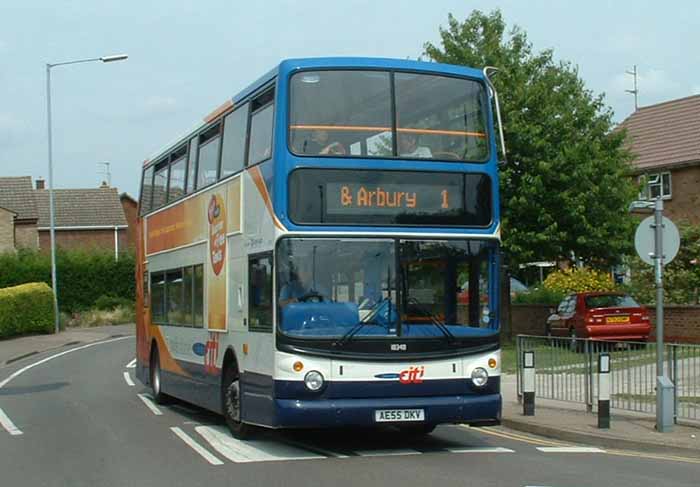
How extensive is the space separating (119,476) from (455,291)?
4.03m

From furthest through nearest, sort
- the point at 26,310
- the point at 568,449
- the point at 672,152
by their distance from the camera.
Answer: the point at 672,152 → the point at 26,310 → the point at 568,449

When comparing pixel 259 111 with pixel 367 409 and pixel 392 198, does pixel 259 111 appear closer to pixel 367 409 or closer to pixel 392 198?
pixel 392 198

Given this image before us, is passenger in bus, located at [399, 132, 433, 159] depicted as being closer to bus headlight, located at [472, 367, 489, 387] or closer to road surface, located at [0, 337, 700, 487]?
bus headlight, located at [472, 367, 489, 387]

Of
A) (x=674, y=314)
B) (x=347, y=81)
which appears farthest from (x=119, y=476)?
(x=674, y=314)

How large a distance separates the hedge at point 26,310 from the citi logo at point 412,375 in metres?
31.0

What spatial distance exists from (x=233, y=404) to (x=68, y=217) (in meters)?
59.5

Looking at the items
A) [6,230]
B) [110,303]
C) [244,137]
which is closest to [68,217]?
[6,230]

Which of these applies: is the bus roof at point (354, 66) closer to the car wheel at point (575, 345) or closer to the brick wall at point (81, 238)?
the car wheel at point (575, 345)

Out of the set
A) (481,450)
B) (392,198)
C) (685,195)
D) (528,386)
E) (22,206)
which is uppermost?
(22,206)

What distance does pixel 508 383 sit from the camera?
2084 cm

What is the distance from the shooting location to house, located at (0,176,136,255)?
65875mm

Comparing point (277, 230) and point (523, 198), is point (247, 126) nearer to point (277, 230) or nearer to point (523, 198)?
point (277, 230)

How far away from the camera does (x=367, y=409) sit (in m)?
11.2

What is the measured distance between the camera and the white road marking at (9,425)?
47.9ft
